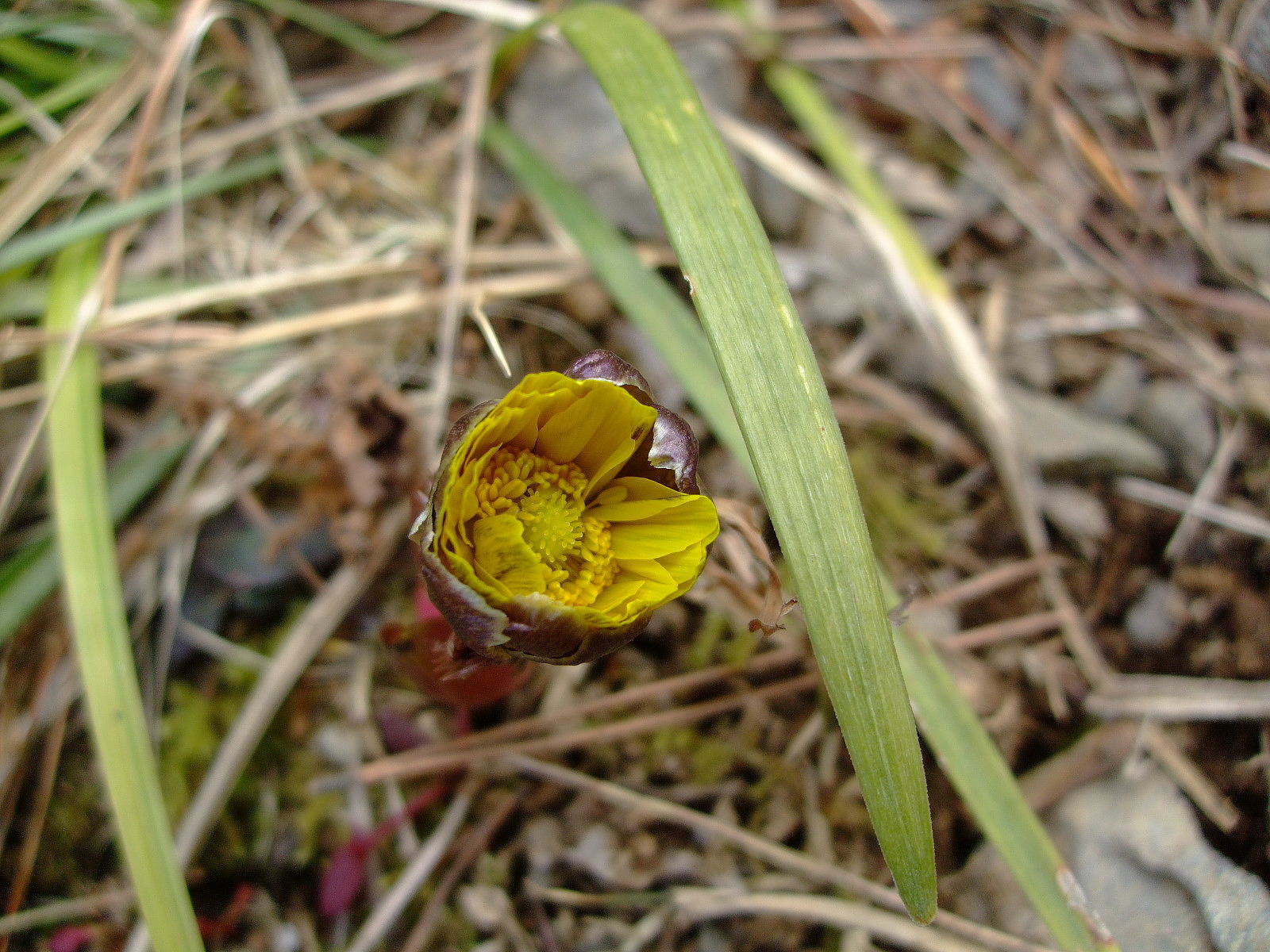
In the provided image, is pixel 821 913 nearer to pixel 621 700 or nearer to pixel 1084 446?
pixel 621 700

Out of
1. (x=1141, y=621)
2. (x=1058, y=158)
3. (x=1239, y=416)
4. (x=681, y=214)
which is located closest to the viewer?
(x=681, y=214)

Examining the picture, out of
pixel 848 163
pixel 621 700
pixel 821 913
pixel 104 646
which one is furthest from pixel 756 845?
pixel 848 163

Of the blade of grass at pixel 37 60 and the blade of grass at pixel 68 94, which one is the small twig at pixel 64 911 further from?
the blade of grass at pixel 37 60

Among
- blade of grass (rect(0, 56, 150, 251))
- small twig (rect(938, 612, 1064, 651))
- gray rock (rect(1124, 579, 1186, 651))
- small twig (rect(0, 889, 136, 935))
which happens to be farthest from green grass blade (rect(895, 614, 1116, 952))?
blade of grass (rect(0, 56, 150, 251))

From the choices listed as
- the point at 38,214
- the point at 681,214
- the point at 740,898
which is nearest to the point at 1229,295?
the point at 681,214

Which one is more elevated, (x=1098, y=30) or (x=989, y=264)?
(x=1098, y=30)

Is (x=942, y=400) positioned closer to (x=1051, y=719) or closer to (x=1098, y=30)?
(x=1051, y=719)

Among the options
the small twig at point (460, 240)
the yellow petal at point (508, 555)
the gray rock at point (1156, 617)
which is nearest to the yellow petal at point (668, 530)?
the yellow petal at point (508, 555)
